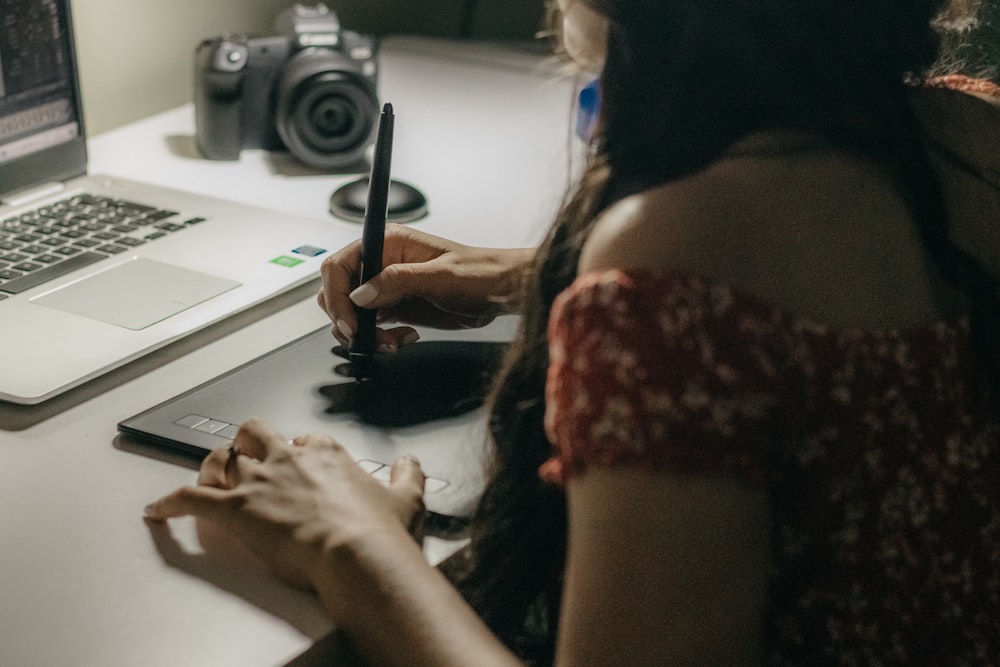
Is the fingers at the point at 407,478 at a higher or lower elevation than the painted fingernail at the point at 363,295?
lower

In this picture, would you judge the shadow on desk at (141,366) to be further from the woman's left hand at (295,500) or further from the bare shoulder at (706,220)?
the bare shoulder at (706,220)

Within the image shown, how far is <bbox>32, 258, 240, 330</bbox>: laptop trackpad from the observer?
954 mm

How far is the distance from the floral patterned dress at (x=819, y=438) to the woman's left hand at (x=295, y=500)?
0.44 feet

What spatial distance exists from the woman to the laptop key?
336 millimetres

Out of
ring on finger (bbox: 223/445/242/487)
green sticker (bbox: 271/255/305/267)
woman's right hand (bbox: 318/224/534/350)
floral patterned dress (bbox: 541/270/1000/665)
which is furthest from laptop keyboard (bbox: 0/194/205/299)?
floral patterned dress (bbox: 541/270/1000/665)

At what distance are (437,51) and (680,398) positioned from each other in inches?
54.9

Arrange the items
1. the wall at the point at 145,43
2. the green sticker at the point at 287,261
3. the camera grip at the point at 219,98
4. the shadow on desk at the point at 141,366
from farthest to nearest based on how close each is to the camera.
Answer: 1. the wall at the point at 145,43
2. the camera grip at the point at 219,98
3. the green sticker at the point at 287,261
4. the shadow on desk at the point at 141,366

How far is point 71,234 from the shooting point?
42.8 inches

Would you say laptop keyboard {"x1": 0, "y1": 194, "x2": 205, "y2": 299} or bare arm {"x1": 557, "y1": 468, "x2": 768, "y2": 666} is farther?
laptop keyboard {"x1": 0, "y1": 194, "x2": 205, "y2": 299}

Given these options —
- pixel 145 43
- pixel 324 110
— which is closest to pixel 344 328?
pixel 324 110

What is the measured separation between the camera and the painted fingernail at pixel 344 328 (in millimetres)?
922

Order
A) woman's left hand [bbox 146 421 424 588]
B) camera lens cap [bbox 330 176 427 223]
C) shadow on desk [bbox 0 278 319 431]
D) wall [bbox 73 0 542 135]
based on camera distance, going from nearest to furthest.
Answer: woman's left hand [bbox 146 421 424 588] → shadow on desk [bbox 0 278 319 431] → camera lens cap [bbox 330 176 427 223] → wall [bbox 73 0 542 135]

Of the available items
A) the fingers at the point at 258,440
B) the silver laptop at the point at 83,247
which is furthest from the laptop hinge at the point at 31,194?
the fingers at the point at 258,440

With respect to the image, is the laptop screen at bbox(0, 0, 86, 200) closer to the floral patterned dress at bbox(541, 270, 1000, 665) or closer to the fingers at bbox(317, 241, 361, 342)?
the fingers at bbox(317, 241, 361, 342)
